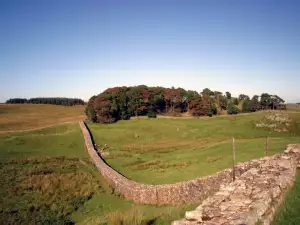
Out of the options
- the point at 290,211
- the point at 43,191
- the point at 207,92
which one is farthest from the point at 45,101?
the point at 290,211

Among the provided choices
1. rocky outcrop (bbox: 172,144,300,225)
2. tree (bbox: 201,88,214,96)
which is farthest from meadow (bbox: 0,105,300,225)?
tree (bbox: 201,88,214,96)

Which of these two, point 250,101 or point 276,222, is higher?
point 250,101

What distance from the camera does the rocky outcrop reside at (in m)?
5.92

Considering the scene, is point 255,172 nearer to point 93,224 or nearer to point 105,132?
point 93,224

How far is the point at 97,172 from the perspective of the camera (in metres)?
25.9

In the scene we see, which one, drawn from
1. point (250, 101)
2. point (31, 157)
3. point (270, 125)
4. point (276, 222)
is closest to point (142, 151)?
point (31, 157)

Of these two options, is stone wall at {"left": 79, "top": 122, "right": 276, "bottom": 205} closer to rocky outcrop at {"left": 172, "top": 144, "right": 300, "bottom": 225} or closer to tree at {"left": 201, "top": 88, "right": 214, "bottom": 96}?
rocky outcrop at {"left": 172, "top": 144, "right": 300, "bottom": 225}

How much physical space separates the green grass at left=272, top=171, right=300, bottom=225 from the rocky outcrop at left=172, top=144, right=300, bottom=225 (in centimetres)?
20

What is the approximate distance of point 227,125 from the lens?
49.8 meters

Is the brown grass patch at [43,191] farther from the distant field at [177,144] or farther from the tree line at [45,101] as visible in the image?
the tree line at [45,101]

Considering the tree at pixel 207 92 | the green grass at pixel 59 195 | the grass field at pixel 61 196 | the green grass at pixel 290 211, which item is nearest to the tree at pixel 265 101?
the tree at pixel 207 92

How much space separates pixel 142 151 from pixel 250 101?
220ft

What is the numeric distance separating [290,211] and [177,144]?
33.4 meters

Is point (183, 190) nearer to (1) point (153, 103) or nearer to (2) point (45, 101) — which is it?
(1) point (153, 103)
